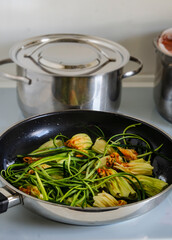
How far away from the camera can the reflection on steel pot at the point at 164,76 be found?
110 cm

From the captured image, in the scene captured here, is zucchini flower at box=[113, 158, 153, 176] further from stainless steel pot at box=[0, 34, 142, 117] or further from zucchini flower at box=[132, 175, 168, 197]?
stainless steel pot at box=[0, 34, 142, 117]

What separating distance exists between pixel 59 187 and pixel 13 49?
1.40 feet

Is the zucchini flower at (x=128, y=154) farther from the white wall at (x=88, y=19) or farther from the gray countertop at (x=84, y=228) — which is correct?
the white wall at (x=88, y=19)

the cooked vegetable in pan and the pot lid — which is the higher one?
the pot lid

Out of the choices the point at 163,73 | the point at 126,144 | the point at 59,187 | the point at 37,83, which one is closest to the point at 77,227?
the point at 59,187

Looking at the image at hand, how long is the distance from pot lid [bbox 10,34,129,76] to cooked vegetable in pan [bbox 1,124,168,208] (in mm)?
161

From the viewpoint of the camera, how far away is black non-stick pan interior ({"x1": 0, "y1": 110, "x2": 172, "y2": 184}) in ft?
3.22

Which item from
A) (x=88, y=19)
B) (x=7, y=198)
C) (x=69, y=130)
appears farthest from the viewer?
(x=88, y=19)

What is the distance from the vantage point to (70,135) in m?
1.07

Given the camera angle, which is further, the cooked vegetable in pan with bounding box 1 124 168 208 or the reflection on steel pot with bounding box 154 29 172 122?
the reflection on steel pot with bounding box 154 29 172 122

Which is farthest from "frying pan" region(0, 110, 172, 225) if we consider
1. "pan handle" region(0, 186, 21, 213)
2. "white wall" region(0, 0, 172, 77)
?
"white wall" region(0, 0, 172, 77)

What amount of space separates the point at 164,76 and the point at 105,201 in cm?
43

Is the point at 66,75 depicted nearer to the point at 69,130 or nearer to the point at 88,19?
the point at 69,130

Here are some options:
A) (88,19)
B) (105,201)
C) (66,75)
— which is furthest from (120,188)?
(88,19)
